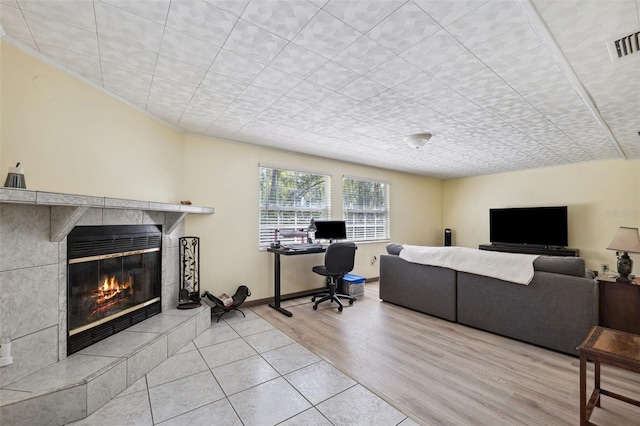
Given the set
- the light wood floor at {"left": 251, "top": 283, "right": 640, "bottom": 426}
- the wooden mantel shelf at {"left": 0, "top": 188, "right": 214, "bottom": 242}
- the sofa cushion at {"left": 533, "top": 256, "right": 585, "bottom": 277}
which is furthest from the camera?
the sofa cushion at {"left": 533, "top": 256, "right": 585, "bottom": 277}

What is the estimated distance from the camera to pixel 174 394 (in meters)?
2.01

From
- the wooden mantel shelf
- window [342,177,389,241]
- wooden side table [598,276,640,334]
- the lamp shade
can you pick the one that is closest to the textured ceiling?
the wooden mantel shelf

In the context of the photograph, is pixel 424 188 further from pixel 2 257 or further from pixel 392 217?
pixel 2 257

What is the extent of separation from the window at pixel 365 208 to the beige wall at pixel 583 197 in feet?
7.81

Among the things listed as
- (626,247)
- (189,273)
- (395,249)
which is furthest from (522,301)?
(189,273)

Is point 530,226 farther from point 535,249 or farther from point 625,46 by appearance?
point 625,46

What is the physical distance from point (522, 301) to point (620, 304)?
746mm

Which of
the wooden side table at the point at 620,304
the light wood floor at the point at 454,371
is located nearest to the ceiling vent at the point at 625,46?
the wooden side table at the point at 620,304

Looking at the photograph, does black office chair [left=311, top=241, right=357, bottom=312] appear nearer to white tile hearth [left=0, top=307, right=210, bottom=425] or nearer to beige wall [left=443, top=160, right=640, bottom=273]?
white tile hearth [left=0, top=307, right=210, bottom=425]

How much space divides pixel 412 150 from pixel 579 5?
9.59ft

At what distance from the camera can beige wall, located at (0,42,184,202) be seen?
5.92ft

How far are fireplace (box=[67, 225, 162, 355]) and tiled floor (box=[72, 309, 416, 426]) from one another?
583 millimetres

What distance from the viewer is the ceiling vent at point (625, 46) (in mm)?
1714

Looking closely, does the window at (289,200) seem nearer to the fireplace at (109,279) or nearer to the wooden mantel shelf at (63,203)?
the fireplace at (109,279)
